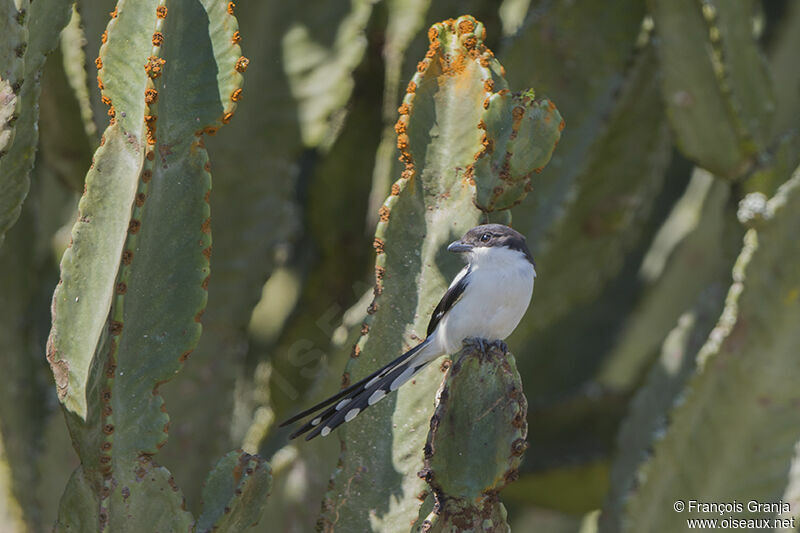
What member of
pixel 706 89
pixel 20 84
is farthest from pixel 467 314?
pixel 706 89

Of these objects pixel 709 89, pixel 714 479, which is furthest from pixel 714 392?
pixel 709 89

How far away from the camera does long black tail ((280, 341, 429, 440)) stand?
2.01m

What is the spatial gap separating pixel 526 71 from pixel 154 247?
4.70 ft

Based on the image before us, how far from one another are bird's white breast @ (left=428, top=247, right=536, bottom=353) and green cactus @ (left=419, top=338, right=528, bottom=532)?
25cm

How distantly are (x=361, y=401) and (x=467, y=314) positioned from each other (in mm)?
265

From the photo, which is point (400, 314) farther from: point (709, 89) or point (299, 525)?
point (709, 89)

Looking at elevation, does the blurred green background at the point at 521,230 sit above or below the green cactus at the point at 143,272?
below

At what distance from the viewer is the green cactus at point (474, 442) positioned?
5.62 feet

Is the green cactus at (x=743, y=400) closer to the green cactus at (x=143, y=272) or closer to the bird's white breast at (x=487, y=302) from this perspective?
the bird's white breast at (x=487, y=302)

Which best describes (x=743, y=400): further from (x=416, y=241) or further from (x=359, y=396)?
(x=359, y=396)

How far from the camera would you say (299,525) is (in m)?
3.01

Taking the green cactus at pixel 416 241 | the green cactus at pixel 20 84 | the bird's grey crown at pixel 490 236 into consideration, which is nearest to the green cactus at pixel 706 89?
the green cactus at pixel 416 241

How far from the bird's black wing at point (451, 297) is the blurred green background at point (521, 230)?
0.59 meters

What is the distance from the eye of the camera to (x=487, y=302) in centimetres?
205
